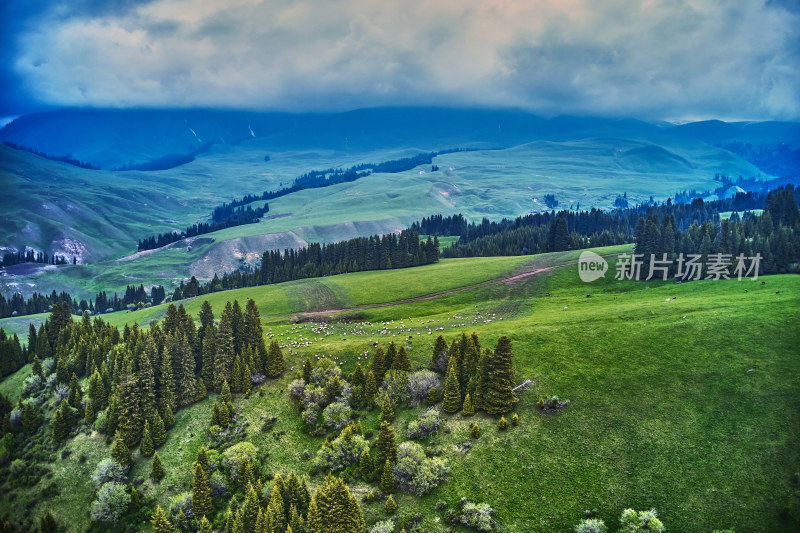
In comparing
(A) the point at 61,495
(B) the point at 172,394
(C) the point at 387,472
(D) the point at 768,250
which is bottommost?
(A) the point at 61,495

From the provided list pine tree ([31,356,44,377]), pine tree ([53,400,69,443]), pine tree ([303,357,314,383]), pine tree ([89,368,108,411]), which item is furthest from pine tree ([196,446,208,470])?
pine tree ([31,356,44,377])

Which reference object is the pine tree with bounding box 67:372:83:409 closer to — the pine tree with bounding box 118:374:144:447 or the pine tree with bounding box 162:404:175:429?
the pine tree with bounding box 118:374:144:447

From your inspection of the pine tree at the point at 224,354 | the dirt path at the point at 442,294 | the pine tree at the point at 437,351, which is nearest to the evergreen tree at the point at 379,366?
the pine tree at the point at 437,351

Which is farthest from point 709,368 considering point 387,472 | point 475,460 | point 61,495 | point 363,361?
point 61,495

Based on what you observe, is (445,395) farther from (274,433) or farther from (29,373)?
(29,373)

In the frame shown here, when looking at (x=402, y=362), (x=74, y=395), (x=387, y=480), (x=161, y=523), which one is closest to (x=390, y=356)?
(x=402, y=362)

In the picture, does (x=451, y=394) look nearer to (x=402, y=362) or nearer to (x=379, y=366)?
(x=402, y=362)

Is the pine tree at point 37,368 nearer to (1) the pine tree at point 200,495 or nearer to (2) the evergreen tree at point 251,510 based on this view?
(1) the pine tree at point 200,495
